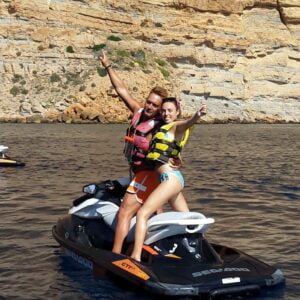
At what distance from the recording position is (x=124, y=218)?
8.09 metres

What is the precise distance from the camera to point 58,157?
2573cm

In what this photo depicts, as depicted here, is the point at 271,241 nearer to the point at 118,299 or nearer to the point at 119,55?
the point at 118,299

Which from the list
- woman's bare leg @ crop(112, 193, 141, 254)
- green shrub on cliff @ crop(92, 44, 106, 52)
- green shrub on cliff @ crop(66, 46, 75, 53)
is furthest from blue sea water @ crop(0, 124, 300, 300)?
green shrub on cliff @ crop(92, 44, 106, 52)

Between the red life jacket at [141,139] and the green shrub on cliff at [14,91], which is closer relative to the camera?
the red life jacket at [141,139]

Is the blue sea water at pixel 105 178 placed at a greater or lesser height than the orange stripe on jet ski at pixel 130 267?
lesser

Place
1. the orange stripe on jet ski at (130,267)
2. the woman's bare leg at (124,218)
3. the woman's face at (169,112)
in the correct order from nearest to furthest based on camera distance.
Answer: the orange stripe on jet ski at (130,267)
the woman's face at (169,112)
the woman's bare leg at (124,218)

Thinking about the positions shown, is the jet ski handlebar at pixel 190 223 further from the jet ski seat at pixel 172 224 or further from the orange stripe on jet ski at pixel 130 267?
the orange stripe on jet ski at pixel 130 267

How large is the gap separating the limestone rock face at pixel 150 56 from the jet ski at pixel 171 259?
158 feet

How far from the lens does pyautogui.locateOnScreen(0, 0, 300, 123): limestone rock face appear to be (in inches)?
2313

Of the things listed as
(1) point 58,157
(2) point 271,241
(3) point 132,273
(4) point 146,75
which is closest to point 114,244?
(3) point 132,273

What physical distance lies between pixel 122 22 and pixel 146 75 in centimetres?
703

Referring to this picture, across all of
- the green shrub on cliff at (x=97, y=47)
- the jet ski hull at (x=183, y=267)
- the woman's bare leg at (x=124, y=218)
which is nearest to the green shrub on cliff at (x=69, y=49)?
the green shrub on cliff at (x=97, y=47)

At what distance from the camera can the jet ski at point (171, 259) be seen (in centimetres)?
709

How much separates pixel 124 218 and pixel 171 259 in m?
0.88
